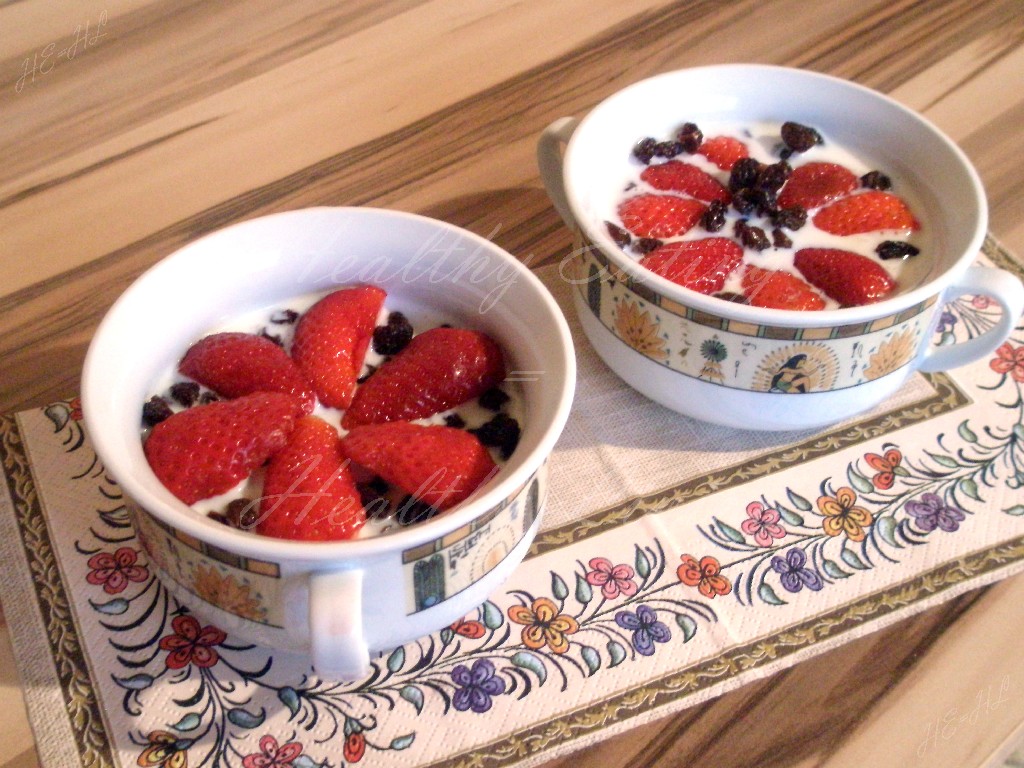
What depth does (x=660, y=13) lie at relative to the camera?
4.34 feet

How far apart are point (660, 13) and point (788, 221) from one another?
0.59 meters

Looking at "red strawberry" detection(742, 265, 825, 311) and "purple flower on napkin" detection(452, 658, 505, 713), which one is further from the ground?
"red strawberry" detection(742, 265, 825, 311)

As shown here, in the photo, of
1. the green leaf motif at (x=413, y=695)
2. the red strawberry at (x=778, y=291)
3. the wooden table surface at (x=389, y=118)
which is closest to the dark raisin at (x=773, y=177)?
the red strawberry at (x=778, y=291)

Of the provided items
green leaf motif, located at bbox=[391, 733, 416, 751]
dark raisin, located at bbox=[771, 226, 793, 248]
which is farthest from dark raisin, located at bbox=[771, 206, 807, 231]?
green leaf motif, located at bbox=[391, 733, 416, 751]

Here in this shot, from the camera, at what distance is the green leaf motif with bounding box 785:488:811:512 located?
2.56 feet

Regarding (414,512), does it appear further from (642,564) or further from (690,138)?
(690,138)

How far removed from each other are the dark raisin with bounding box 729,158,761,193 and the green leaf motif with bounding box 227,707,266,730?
61 cm

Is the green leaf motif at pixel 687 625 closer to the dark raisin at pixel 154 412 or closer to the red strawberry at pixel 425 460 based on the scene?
the red strawberry at pixel 425 460

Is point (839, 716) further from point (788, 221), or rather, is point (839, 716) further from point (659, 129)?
point (659, 129)

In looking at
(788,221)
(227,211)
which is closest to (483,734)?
(788,221)

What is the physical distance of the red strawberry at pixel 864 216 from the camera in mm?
872

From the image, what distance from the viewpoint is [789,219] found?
860 millimetres

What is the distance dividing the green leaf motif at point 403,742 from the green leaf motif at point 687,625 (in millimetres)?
207

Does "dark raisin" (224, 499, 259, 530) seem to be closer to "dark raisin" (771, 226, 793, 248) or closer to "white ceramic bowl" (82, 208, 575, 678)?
"white ceramic bowl" (82, 208, 575, 678)
